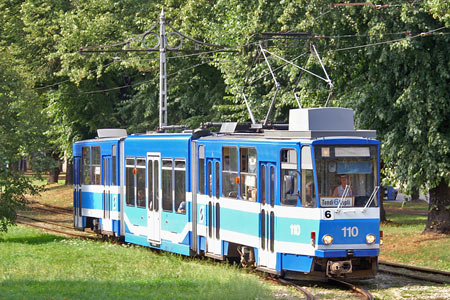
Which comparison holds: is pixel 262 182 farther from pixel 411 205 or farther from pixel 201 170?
pixel 411 205

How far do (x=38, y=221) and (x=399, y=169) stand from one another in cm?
1707

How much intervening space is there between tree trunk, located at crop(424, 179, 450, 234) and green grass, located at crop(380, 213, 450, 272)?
15.6 inches

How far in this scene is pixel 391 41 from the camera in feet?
71.6

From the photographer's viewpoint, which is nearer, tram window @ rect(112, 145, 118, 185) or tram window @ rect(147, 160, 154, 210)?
tram window @ rect(147, 160, 154, 210)

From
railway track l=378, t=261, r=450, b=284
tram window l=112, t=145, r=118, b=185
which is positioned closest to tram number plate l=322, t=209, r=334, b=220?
railway track l=378, t=261, r=450, b=284

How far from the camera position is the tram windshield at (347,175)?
15.3 m

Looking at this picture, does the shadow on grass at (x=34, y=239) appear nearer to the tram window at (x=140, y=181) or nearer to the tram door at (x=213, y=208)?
the tram window at (x=140, y=181)

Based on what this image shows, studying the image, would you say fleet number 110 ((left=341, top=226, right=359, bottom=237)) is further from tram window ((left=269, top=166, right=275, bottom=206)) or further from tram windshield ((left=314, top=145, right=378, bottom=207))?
tram window ((left=269, top=166, right=275, bottom=206))

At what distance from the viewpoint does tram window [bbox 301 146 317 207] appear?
1530 centimetres

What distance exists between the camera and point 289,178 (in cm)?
1575

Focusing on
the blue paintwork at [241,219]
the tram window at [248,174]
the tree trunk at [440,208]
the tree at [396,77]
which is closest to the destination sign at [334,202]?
the blue paintwork at [241,219]

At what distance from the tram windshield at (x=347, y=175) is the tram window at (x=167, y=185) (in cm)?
588

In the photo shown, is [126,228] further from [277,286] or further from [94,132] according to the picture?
[94,132]

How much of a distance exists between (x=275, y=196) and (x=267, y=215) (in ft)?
1.67
